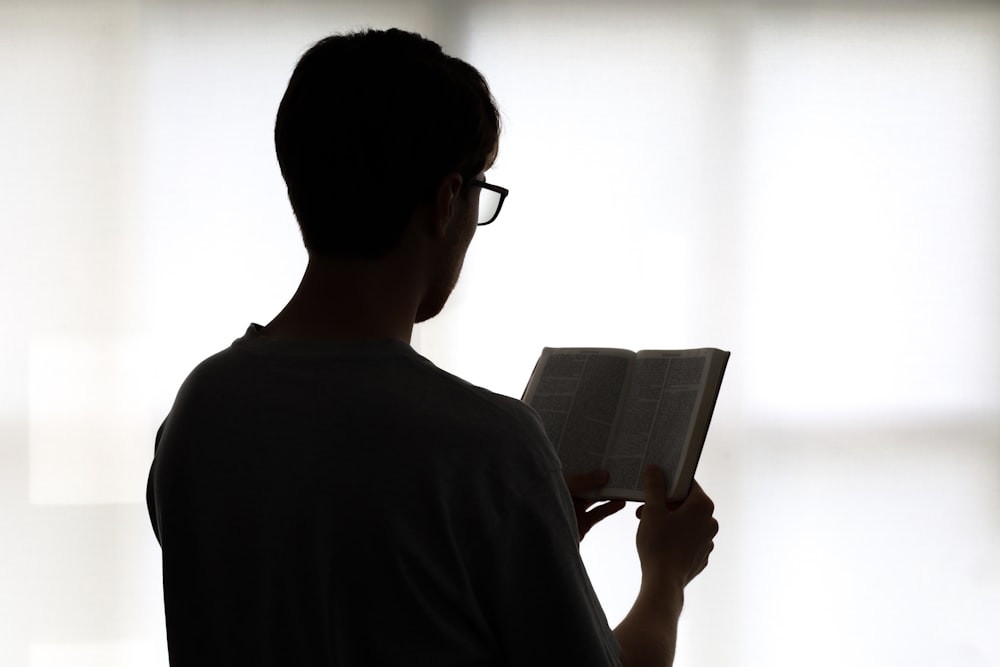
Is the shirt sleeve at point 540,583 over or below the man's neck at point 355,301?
below

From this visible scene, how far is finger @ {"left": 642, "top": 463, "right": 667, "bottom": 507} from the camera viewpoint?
2.92ft

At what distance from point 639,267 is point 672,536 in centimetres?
129

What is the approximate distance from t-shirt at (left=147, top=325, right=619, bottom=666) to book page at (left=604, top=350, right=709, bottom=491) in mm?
309

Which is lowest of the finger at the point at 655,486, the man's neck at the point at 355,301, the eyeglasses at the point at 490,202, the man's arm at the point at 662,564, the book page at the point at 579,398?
the man's arm at the point at 662,564

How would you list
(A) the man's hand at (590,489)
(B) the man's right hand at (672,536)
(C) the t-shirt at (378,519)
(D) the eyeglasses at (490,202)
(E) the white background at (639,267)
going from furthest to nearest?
(E) the white background at (639,267), (A) the man's hand at (590,489), (B) the man's right hand at (672,536), (D) the eyeglasses at (490,202), (C) the t-shirt at (378,519)

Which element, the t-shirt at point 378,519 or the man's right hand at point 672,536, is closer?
the t-shirt at point 378,519

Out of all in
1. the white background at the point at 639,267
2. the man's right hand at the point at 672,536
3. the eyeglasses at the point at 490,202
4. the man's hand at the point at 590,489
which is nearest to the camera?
the eyeglasses at the point at 490,202

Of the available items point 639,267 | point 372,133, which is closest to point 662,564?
point 372,133

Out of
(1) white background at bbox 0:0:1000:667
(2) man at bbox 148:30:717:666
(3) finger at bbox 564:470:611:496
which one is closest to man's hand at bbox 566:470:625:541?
(3) finger at bbox 564:470:611:496

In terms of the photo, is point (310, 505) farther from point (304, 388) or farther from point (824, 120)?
point (824, 120)

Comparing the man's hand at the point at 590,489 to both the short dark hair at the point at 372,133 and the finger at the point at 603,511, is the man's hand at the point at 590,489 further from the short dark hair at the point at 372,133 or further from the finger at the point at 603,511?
the short dark hair at the point at 372,133

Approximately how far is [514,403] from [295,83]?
28cm

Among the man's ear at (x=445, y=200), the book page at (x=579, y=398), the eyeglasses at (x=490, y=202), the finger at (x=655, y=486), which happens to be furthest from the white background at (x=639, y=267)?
the man's ear at (x=445, y=200)

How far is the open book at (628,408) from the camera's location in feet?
3.02
